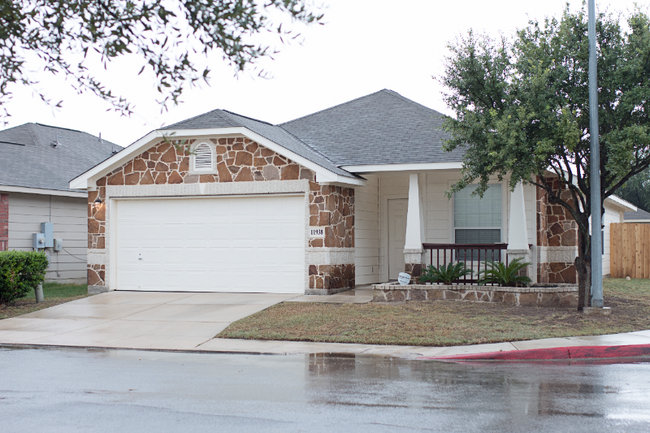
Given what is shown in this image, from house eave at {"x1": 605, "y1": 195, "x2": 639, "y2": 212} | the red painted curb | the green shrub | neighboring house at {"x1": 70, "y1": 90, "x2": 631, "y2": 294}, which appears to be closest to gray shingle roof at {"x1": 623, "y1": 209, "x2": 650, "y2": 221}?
house eave at {"x1": 605, "y1": 195, "x2": 639, "y2": 212}

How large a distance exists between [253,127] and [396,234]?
16.5 feet

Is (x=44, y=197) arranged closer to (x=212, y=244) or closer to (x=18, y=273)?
(x=18, y=273)

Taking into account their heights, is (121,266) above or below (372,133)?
below

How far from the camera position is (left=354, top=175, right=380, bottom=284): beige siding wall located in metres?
18.1

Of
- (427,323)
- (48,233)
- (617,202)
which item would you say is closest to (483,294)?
(427,323)

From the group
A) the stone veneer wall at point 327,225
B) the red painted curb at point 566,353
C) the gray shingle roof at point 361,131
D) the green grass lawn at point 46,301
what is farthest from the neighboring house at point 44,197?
the red painted curb at point 566,353

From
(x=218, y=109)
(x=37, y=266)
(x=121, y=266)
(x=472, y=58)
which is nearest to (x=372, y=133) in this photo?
(x=218, y=109)

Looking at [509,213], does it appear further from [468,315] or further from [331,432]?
[331,432]

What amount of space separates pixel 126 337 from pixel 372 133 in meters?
9.83

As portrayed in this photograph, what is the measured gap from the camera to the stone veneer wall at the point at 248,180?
1625 centimetres

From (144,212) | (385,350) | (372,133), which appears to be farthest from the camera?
(372,133)

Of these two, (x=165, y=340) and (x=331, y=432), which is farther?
(x=165, y=340)

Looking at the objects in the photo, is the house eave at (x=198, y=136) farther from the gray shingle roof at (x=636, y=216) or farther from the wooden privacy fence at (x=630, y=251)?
the gray shingle roof at (x=636, y=216)

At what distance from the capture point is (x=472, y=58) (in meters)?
13.2
